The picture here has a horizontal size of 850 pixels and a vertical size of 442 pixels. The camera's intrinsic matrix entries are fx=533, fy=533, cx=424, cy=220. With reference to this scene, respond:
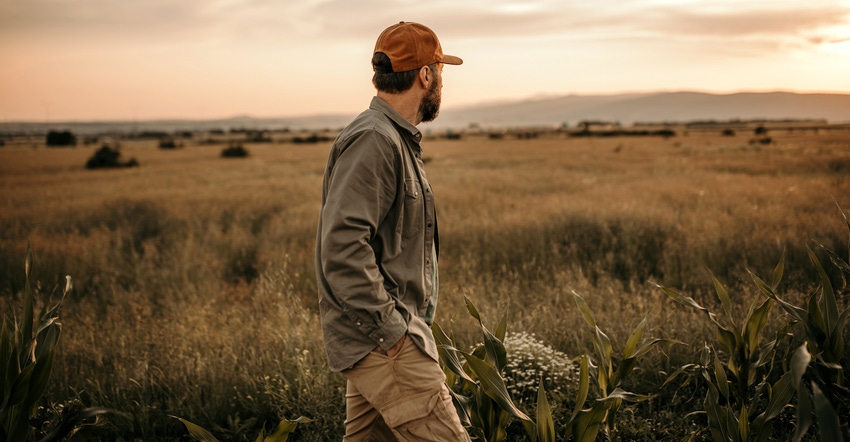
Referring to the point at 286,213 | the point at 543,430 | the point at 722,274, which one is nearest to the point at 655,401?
the point at 543,430

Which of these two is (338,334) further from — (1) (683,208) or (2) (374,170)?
(1) (683,208)

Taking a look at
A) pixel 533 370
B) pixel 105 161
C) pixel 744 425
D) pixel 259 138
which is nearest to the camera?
pixel 744 425

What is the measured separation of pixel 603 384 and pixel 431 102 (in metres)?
1.99

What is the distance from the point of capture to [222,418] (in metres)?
4.04

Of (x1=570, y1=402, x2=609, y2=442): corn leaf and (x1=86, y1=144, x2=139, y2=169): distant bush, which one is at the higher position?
(x1=86, y1=144, x2=139, y2=169): distant bush

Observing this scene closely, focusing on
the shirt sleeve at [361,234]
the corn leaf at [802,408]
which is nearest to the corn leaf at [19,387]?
the shirt sleeve at [361,234]

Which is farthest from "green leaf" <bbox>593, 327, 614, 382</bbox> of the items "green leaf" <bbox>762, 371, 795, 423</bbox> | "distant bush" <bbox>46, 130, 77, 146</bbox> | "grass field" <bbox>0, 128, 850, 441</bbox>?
"distant bush" <bbox>46, 130, 77, 146</bbox>

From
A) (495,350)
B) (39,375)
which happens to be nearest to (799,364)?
(495,350)

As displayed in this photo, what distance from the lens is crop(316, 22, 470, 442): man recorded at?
198cm

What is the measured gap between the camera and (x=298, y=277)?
6.79 metres

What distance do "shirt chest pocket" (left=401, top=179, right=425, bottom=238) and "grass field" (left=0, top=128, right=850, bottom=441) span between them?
1.78 meters

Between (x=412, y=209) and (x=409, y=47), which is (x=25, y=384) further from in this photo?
(x=409, y=47)

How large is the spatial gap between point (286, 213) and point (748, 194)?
10.8m

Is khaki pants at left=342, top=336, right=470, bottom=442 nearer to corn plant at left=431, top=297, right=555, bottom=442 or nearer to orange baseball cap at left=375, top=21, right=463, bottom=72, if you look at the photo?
corn plant at left=431, top=297, right=555, bottom=442
